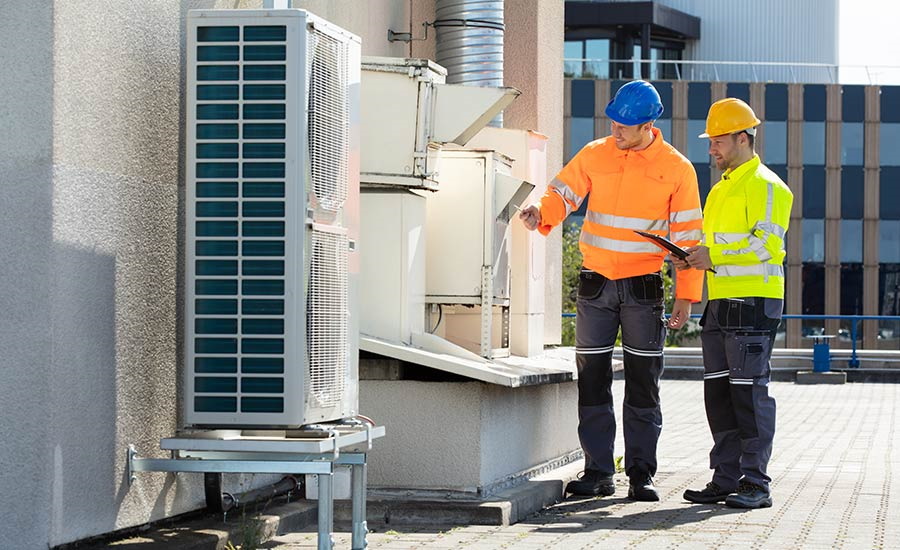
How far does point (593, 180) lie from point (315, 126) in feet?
10.2

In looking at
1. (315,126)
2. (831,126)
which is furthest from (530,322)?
(831,126)

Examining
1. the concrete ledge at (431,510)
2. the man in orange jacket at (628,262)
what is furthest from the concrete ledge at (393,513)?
Answer: the man in orange jacket at (628,262)

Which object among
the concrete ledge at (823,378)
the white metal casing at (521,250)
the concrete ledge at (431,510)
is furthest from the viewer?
the concrete ledge at (823,378)

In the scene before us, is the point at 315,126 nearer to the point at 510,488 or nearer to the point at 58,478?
the point at 58,478

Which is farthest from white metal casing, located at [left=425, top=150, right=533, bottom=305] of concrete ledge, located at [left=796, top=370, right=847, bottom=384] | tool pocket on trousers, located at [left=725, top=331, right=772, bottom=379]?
concrete ledge, located at [left=796, top=370, right=847, bottom=384]

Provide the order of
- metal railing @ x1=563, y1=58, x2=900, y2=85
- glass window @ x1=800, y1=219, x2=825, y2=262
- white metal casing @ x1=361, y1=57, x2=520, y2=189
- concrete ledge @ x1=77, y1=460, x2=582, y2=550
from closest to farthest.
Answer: concrete ledge @ x1=77, y1=460, x2=582, y2=550, white metal casing @ x1=361, y1=57, x2=520, y2=189, metal railing @ x1=563, y1=58, x2=900, y2=85, glass window @ x1=800, y1=219, x2=825, y2=262

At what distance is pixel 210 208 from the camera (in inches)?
220

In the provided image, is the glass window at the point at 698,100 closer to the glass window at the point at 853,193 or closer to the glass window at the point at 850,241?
the glass window at the point at 853,193

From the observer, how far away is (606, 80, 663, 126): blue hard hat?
8234 mm

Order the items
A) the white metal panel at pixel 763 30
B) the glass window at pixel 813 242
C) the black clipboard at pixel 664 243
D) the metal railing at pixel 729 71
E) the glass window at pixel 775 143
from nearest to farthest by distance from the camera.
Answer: the black clipboard at pixel 664 243 → the metal railing at pixel 729 71 → the glass window at pixel 775 143 → the glass window at pixel 813 242 → the white metal panel at pixel 763 30

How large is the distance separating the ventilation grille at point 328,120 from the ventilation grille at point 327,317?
159mm

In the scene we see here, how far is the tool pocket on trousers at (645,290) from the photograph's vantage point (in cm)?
830

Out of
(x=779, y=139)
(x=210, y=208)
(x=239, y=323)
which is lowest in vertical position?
(x=239, y=323)

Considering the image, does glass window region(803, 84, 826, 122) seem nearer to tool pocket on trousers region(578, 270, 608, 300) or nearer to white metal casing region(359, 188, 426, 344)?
tool pocket on trousers region(578, 270, 608, 300)
